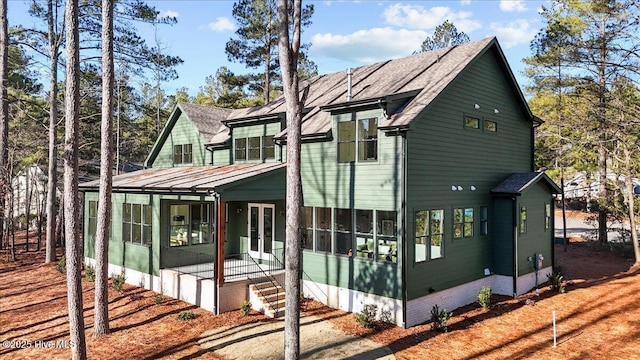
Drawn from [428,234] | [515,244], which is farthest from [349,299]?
[515,244]

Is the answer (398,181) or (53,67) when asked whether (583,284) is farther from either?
(53,67)

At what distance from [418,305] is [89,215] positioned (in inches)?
620

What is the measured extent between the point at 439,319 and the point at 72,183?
33.9 feet

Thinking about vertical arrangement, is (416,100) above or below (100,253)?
above

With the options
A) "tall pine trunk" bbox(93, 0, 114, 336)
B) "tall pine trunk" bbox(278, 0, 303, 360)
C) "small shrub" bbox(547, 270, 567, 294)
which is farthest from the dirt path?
"small shrub" bbox(547, 270, 567, 294)

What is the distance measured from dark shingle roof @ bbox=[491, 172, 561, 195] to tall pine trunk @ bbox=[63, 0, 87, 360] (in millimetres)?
13706

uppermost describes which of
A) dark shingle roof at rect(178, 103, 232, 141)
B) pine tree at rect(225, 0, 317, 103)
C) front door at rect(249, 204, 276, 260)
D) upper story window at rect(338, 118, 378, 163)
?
pine tree at rect(225, 0, 317, 103)

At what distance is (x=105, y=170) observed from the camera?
1155 cm

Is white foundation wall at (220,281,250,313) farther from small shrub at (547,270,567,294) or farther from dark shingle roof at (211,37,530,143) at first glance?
small shrub at (547,270,567,294)

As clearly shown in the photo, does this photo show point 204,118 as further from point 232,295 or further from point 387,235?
point 387,235

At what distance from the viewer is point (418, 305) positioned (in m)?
12.8

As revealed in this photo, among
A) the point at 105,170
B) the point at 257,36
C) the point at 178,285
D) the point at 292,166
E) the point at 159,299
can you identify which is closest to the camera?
the point at 292,166

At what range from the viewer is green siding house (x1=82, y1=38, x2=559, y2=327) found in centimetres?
1305

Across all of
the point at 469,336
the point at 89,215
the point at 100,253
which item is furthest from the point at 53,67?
the point at 469,336
